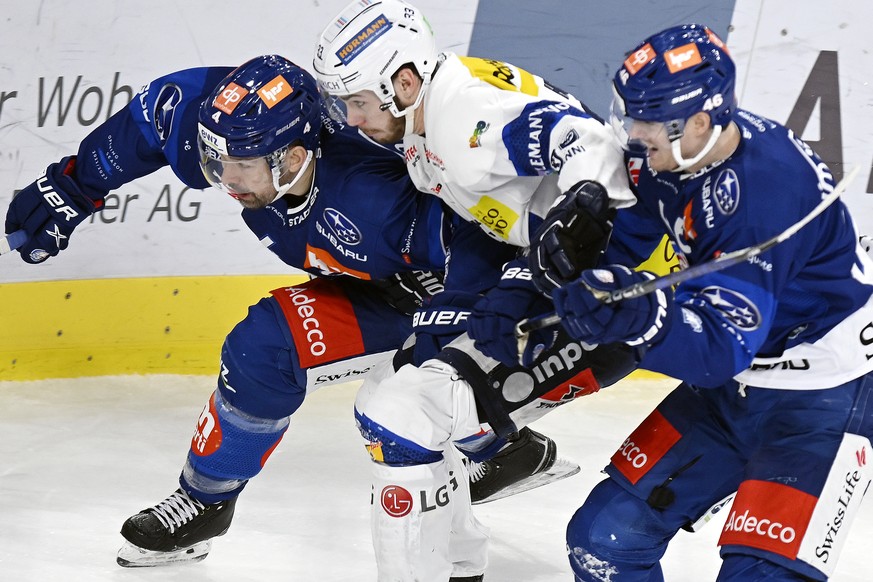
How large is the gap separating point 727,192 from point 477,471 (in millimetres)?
1578

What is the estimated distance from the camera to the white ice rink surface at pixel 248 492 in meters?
3.31

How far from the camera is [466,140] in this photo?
2.68 meters

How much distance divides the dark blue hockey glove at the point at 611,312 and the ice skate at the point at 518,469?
1.50 meters

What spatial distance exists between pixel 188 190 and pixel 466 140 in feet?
6.67

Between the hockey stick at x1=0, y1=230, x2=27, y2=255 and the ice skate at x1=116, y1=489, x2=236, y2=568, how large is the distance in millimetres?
806

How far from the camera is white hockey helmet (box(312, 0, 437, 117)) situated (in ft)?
9.08

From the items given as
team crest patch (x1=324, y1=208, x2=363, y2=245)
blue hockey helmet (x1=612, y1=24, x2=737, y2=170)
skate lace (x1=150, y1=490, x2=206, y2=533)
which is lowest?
skate lace (x1=150, y1=490, x2=206, y2=533)

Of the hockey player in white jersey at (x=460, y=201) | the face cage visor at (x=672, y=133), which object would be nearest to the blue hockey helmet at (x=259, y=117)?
the hockey player in white jersey at (x=460, y=201)

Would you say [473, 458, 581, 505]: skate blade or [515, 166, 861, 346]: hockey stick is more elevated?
[515, 166, 861, 346]: hockey stick

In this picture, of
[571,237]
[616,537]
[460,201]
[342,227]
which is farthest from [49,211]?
[616,537]

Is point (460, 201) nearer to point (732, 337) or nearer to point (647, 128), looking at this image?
point (647, 128)

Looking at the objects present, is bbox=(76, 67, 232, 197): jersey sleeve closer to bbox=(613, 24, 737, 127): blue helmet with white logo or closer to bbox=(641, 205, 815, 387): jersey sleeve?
bbox=(613, 24, 737, 127): blue helmet with white logo

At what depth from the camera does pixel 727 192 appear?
2.24 metres

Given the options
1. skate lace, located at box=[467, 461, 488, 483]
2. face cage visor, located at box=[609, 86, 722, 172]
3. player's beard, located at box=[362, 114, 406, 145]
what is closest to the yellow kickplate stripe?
skate lace, located at box=[467, 461, 488, 483]
